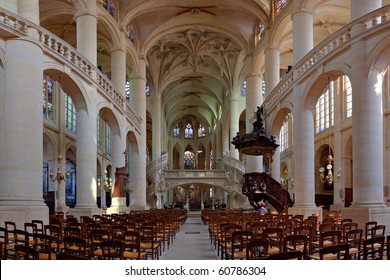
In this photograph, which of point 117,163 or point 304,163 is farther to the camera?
point 117,163

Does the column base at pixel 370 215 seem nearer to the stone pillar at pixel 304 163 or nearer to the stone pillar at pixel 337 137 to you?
the stone pillar at pixel 304 163

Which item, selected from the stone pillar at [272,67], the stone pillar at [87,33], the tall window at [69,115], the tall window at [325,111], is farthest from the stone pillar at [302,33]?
the tall window at [69,115]

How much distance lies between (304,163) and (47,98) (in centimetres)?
1636

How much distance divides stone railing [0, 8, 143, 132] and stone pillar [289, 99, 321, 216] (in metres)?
9.77

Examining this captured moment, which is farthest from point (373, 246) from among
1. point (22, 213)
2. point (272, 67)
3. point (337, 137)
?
point (337, 137)

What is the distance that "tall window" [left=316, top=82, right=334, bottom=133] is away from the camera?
31.0 meters

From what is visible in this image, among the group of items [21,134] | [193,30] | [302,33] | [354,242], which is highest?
[193,30]

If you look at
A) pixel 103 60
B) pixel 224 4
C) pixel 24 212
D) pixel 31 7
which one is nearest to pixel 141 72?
pixel 103 60

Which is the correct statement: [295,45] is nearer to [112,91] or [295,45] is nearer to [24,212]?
[112,91]

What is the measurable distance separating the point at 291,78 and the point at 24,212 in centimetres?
1371

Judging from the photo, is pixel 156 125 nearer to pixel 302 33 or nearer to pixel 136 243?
pixel 302 33

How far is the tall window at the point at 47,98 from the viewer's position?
26.5 metres

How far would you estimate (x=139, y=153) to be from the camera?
Answer: 3200 centimetres

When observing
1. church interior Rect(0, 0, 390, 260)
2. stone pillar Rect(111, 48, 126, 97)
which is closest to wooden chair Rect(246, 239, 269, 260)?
church interior Rect(0, 0, 390, 260)
